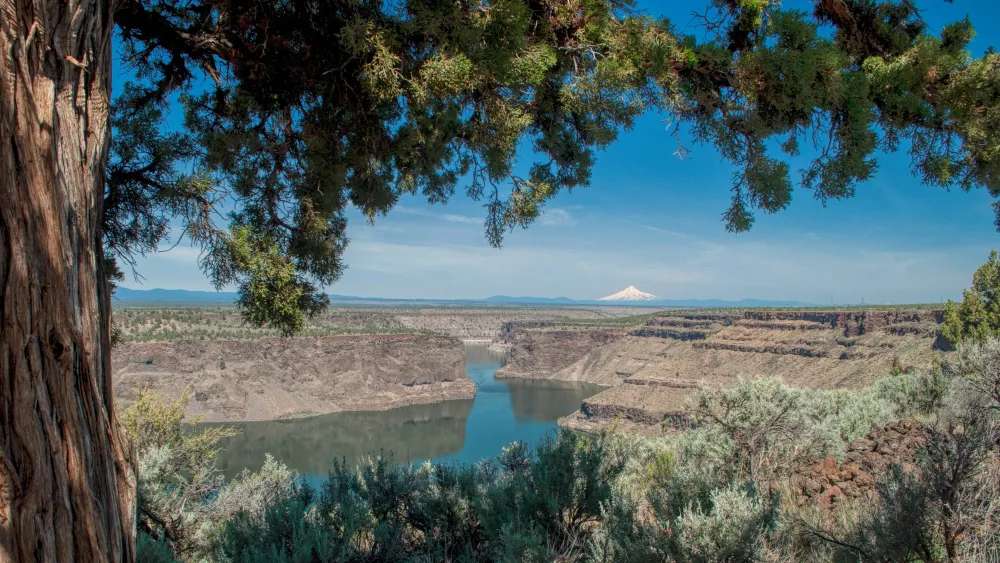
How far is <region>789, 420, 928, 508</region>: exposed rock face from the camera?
4402 millimetres

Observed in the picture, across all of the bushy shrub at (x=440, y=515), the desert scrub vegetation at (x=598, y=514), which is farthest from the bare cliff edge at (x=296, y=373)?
the bushy shrub at (x=440, y=515)

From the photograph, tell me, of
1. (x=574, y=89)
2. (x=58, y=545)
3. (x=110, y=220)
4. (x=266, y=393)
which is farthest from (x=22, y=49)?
(x=266, y=393)

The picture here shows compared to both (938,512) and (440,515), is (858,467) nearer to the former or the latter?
(938,512)

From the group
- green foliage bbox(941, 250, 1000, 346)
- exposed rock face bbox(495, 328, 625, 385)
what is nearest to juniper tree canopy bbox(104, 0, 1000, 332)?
green foliage bbox(941, 250, 1000, 346)

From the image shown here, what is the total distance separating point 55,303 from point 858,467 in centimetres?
572

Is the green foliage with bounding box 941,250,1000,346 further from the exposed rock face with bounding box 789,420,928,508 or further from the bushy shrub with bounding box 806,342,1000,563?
the bushy shrub with bounding box 806,342,1000,563

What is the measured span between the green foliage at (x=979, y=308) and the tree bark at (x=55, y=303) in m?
26.1

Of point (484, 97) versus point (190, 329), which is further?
point (190, 329)

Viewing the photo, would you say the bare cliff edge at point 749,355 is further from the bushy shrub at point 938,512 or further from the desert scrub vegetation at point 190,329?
the desert scrub vegetation at point 190,329

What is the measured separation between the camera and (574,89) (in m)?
3.07

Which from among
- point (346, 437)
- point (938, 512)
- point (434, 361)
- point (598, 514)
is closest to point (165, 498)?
point (598, 514)

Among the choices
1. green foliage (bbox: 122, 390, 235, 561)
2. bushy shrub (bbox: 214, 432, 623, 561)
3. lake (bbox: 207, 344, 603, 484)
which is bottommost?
lake (bbox: 207, 344, 603, 484)

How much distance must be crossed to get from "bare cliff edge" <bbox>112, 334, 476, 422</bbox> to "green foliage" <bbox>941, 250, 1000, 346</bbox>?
3378 centimetres

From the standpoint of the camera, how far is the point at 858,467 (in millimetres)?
4824
